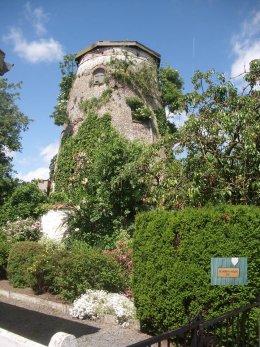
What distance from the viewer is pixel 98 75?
23.8 meters

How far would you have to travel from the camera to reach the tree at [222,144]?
378 inches

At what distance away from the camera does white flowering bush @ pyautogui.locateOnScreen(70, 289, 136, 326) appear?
7852 millimetres

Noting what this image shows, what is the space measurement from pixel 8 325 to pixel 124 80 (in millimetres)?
18334

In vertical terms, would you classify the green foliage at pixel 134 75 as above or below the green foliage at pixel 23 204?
above

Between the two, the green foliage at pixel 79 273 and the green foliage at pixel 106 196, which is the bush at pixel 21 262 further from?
the green foliage at pixel 106 196

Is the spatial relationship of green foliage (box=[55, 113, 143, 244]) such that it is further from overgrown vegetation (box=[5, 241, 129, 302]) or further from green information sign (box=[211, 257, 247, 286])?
green information sign (box=[211, 257, 247, 286])

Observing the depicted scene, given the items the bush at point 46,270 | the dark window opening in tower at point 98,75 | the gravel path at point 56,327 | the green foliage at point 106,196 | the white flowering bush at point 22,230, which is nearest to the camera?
the gravel path at point 56,327

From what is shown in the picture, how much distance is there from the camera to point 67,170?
21.7 metres

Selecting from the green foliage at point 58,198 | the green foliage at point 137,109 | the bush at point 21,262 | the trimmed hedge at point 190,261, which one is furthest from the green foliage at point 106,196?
the green foliage at point 137,109

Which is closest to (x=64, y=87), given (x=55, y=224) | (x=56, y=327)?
(x=55, y=224)

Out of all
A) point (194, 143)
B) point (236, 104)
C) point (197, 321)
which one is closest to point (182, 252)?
point (197, 321)

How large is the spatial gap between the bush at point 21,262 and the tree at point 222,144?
533 centimetres

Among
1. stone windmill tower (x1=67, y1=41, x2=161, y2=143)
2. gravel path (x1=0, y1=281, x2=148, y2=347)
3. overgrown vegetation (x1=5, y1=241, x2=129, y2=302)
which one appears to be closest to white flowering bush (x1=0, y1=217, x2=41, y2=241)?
overgrown vegetation (x1=5, y1=241, x2=129, y2=302)

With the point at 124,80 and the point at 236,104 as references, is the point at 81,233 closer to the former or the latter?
the point at 236,104
